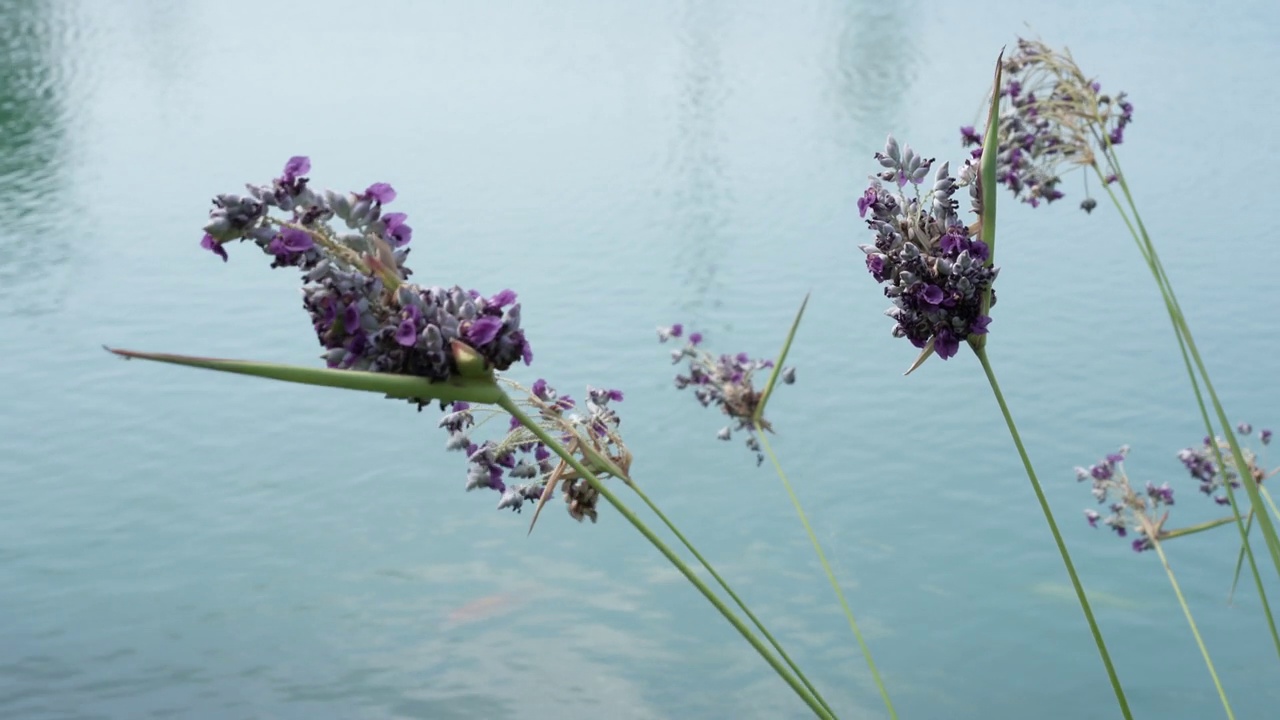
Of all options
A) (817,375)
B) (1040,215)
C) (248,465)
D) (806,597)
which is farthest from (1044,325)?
(248,465)

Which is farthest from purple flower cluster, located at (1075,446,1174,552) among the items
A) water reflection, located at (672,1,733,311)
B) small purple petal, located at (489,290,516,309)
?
water reflection, located at (672,1,733,311)

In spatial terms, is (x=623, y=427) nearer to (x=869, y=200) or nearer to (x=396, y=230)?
(x=869, y=200)

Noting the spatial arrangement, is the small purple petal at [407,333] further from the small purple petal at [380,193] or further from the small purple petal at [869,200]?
the small purple petal at [869,200]

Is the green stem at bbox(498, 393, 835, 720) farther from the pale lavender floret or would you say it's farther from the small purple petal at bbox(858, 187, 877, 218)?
the small purple petal at bbox(858, 187, 877, 218)

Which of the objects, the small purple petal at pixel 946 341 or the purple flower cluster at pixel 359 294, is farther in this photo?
the small purple petal at pixel 946 341

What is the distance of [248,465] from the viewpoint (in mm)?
4957

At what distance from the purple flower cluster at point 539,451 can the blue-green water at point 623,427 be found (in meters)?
2.42

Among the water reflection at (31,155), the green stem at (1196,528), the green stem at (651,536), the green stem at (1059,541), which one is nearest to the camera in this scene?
the green stem at (651,536)

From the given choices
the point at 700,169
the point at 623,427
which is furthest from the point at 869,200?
the point at 700,169

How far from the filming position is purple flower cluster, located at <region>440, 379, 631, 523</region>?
1005mm

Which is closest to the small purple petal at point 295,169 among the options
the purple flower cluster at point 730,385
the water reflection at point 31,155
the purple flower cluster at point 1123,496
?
the purple flower cluster at point 730,385

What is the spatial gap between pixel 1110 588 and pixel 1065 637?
1.05ft

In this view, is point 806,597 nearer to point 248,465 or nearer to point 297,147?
point 248,465

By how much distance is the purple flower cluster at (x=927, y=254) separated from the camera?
986mm
